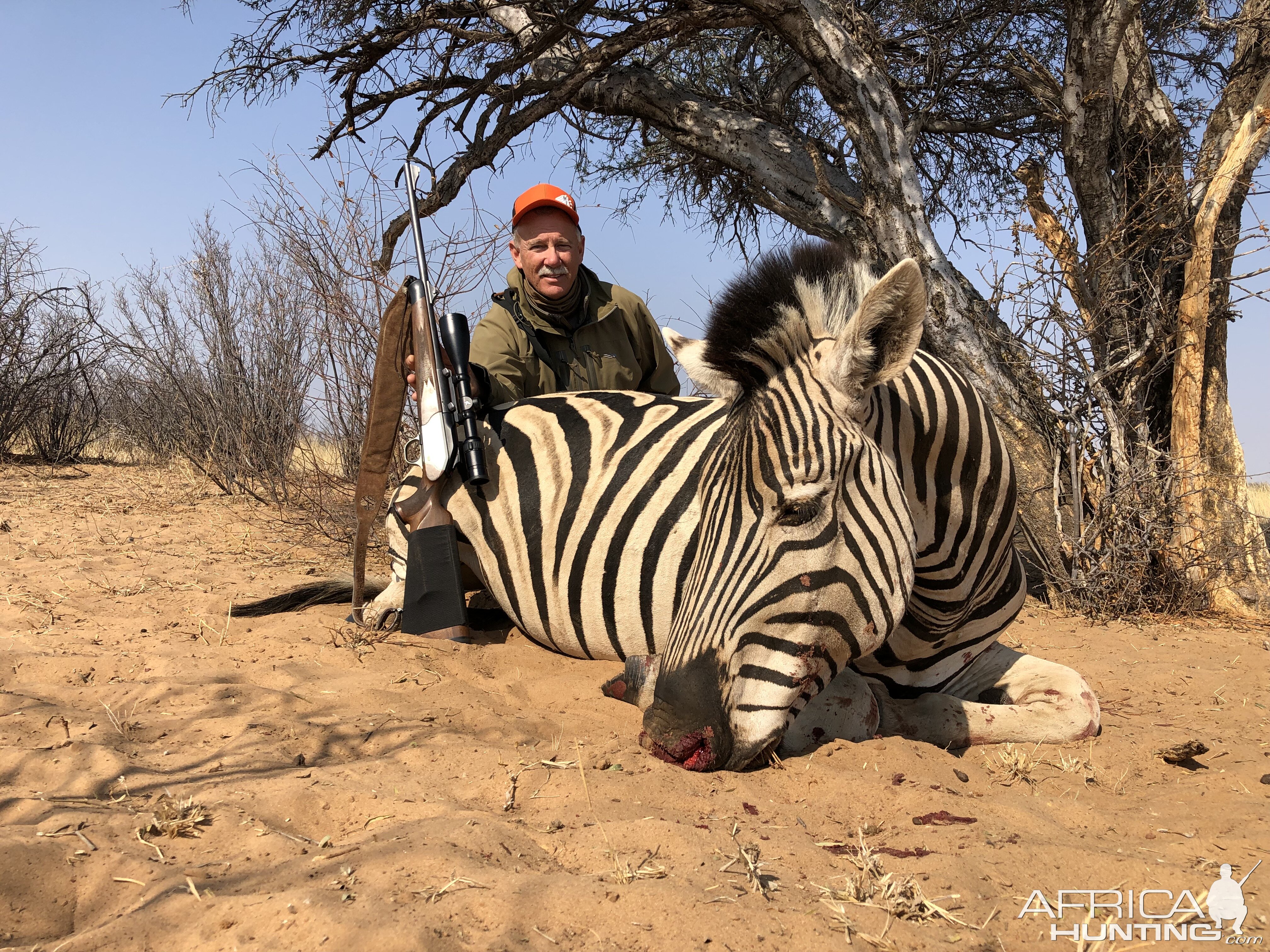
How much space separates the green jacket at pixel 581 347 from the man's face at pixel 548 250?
14 centimetres

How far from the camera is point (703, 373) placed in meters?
2.79

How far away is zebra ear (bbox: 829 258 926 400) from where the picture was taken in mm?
2291

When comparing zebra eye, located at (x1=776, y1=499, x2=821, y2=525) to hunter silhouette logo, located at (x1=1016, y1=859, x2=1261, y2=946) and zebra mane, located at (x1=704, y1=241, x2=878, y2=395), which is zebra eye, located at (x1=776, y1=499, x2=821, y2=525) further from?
hunter silhouette logo, located at (x1=1016, y1=859, x2=1261, y2=946)

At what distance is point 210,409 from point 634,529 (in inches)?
251

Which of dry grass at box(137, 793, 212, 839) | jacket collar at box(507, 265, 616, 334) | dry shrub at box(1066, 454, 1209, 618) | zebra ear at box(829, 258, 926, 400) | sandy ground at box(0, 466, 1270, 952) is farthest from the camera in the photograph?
dry shrub at box(1066, 454, 1209, 618)

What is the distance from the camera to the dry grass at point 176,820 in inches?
72.6

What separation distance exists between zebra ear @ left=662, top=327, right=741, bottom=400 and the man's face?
176 cm

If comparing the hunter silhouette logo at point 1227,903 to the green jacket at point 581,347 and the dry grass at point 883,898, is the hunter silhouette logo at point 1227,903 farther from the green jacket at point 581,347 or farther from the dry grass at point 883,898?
the green jacket at point 581,347

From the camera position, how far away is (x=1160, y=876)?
182 cm

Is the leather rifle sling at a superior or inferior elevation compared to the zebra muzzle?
superior

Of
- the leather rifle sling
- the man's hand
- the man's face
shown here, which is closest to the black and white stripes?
the man's hand

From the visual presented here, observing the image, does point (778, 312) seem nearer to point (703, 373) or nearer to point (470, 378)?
point (703, 373)

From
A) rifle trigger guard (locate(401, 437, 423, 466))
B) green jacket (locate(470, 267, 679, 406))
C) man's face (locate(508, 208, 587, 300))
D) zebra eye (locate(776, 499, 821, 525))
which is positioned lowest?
zebra eye (locate(776, 499, 821, 525))

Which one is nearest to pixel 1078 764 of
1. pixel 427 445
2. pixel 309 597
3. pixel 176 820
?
pixel 176 820
